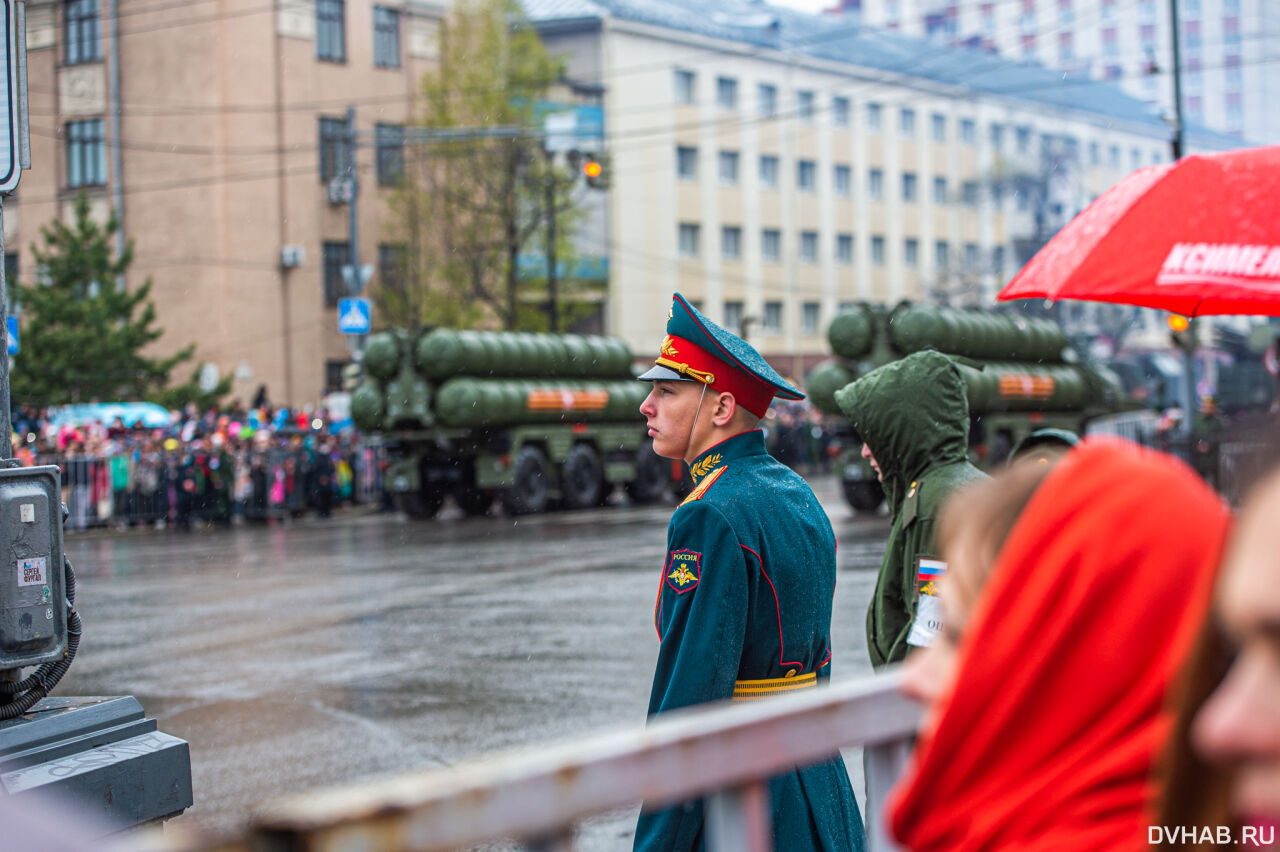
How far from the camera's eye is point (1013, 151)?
69500 millimetres

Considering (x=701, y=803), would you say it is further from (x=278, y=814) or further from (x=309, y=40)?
(x=309, y=40)

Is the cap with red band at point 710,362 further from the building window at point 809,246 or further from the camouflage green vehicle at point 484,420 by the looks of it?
the building window at point 809,246

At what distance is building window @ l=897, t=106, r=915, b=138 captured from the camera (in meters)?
64.4

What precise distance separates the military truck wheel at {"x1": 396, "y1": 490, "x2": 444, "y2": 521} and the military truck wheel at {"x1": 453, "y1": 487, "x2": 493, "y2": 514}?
0.50 meters

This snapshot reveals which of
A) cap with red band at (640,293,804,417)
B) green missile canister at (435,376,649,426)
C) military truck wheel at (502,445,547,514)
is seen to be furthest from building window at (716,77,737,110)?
cap with red band at (640,293,804,417)

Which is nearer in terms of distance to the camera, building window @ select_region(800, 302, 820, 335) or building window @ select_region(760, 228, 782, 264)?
building window @ select_region(760, 228, 782, 264)

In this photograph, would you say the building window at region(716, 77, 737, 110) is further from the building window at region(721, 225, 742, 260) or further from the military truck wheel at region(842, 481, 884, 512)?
the military truck wheel at region(842, 481, 884, 512)

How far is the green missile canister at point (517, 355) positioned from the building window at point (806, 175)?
31.6 metres

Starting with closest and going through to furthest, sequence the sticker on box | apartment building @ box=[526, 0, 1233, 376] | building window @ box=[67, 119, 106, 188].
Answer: the sticker on box, building window @ box=[67, 119, 106, 188], apartment building @ box=[526, 0, 1233, 376]

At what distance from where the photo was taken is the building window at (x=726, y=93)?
5594 centimetres

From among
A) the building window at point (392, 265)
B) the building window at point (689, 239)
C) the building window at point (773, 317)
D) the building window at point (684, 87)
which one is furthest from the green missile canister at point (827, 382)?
the building window at point (773, 317)

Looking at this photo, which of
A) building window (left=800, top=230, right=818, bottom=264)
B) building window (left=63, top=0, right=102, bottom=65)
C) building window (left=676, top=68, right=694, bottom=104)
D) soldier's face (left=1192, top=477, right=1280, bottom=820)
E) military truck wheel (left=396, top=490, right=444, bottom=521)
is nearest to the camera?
soldier's face (left=1192, top=477, right=1280, bottom=820)

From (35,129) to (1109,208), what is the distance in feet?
139

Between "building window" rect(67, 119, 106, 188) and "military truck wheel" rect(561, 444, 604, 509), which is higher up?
"building window" rect(67, 119, 106, 188)
